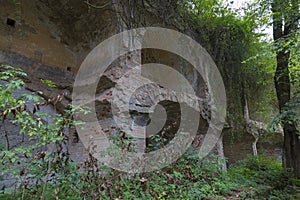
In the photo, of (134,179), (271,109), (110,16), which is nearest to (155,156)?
(134,179)

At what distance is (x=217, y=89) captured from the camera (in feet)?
23.8

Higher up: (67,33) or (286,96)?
A: (67,33)


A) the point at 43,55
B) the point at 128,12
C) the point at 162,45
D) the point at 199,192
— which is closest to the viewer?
the point at 199,192

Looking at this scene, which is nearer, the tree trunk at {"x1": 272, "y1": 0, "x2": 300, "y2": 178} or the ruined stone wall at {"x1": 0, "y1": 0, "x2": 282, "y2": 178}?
the ruined stone wall at {"x1": 0, "y1": 0, "x2": 282, "y2": 178}

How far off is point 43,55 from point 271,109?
9.45m

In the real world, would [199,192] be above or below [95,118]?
below

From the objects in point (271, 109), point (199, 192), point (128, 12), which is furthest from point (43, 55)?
point (271, 109)

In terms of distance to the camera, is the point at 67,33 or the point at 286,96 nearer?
the point at 67,33

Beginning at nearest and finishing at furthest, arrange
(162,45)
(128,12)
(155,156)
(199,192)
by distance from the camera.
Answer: (199,192), (155,156), (128,12), (162,45)

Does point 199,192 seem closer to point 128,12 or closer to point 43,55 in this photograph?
point 128,12

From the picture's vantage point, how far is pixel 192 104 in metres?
5.74

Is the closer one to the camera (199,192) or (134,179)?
(134,179)

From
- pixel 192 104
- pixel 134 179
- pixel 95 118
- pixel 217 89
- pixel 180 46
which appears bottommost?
pixel 134 179

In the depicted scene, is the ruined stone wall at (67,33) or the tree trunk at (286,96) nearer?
the ruined stone wall at (67,33)
